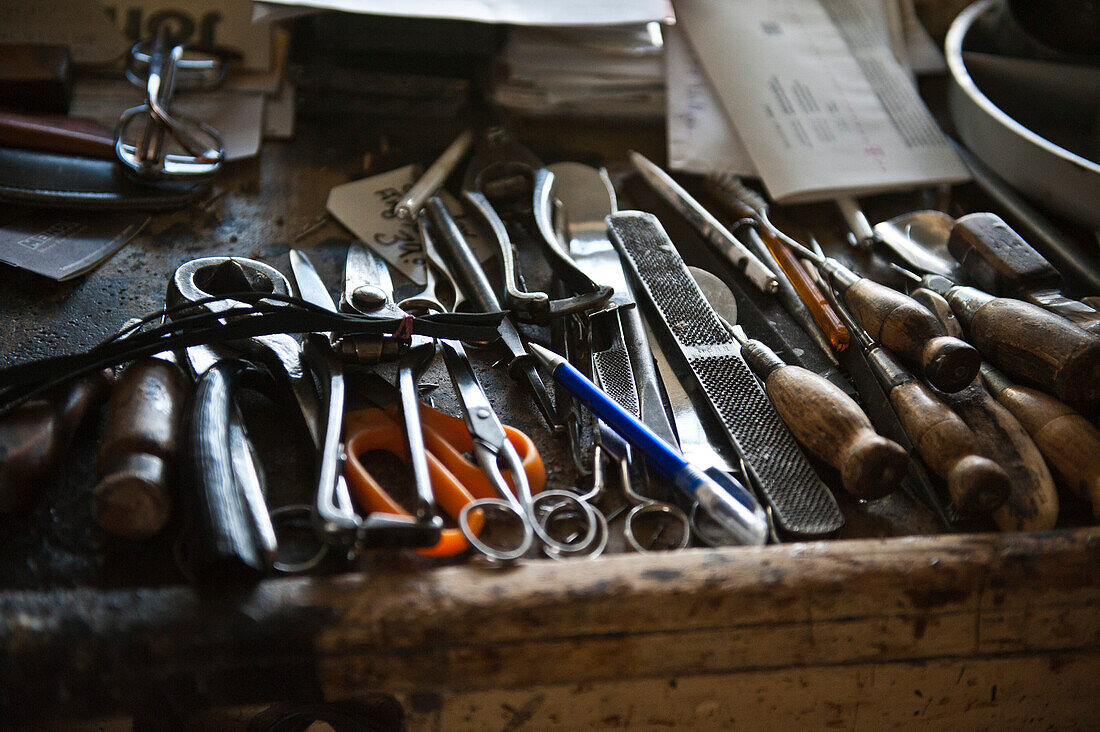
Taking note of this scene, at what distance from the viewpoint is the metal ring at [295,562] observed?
1.71ft

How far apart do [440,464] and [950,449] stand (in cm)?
37

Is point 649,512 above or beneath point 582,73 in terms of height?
beneath

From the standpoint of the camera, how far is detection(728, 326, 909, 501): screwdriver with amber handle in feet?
1.86

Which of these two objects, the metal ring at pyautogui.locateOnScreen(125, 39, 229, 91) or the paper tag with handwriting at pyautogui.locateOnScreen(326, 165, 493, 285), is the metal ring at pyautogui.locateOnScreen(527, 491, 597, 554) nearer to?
the paper tag with handwriting at pyautogui.locateOnScreen(326, 165, 493, 285)

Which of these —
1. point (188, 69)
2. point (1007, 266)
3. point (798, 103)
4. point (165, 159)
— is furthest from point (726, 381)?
point (188, 69)

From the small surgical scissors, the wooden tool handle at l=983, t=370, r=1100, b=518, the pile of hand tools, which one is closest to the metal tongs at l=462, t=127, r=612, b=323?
the pile of hand tools

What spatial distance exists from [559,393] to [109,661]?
365 millimetres

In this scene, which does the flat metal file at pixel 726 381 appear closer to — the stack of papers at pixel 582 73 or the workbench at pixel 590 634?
the workbench at pixel 590 634

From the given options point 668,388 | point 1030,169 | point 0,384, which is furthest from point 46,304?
point 1030,169

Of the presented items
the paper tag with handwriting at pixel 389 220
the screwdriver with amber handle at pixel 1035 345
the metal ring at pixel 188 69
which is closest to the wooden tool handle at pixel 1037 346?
the screwdriver with amber handle at pixel 1035 345

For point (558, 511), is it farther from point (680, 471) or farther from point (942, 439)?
point (942, 439)

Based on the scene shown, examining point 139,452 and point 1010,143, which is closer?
point 139,452

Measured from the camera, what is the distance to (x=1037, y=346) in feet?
2.13

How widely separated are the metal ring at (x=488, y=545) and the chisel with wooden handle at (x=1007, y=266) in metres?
0.52
